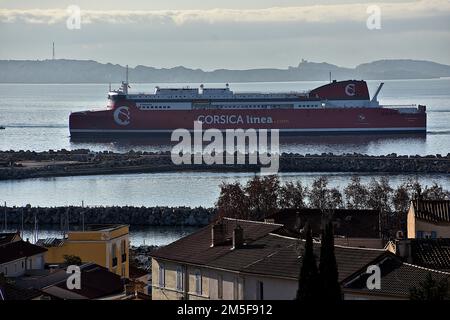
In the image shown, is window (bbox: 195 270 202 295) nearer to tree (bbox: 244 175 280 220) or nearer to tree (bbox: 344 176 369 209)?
tree (bbox: 244 175 280 220)

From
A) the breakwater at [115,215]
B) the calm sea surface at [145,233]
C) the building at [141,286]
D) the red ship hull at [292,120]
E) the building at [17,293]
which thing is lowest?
the calm sea surface at [145,233]

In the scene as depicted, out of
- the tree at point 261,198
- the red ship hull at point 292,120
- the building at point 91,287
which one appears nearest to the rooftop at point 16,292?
the building at point 91,287

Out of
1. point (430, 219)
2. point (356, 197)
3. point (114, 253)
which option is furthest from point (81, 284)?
point (356, 197)

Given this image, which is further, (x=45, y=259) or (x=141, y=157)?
(x=141, y=157)

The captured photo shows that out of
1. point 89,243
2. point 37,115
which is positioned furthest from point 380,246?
point 37,115

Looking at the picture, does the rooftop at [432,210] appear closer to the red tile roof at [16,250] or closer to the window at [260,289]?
the red tile roof at [16,250]

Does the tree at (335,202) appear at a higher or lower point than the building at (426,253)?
lower

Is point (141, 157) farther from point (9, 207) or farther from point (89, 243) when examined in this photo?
point (89, 243)

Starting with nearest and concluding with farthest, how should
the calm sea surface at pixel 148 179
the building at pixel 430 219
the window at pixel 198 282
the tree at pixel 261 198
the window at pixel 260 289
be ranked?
1. the window at pixel 260 289
2. the window at pixel 198 282
3. the building at pixel 430 219
4. the tree at pixel 261 198
5. the calm sea surface at pixel 148 179
